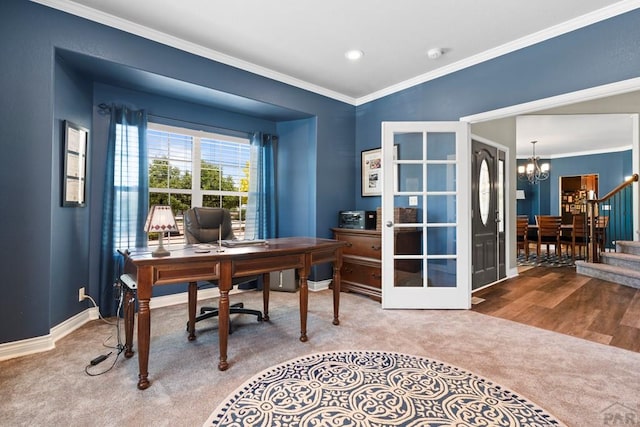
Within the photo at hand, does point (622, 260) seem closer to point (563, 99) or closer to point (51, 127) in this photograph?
point (563, 99)

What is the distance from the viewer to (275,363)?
214 cm

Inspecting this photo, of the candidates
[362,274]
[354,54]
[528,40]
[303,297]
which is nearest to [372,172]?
[362,274]

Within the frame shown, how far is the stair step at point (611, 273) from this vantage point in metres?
4.28

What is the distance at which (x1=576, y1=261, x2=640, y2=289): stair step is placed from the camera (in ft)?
14.1

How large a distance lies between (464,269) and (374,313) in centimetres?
107

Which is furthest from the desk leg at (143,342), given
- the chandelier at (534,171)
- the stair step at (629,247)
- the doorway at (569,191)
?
the doorway at (569,191)

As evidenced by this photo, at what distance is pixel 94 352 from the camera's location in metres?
2.32

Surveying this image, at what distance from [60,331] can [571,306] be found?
500 cm

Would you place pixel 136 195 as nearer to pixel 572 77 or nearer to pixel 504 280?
pixel 572 77

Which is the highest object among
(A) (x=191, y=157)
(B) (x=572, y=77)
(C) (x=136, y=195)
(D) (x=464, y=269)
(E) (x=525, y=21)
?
(E) (x=525, y=21)

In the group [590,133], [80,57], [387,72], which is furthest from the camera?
[590,133]

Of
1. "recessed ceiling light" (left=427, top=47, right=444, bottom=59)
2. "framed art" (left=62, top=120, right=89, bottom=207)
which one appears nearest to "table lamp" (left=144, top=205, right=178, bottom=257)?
"framed art" (left=62, top=120, right=89, bottom=207)

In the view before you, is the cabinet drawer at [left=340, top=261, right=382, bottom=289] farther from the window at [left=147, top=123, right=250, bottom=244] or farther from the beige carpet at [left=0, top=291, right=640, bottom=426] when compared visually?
the window at [left=147, top=123, right=250, bottom=244]

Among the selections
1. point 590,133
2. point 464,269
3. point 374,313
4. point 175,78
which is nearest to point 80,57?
point 175,78
